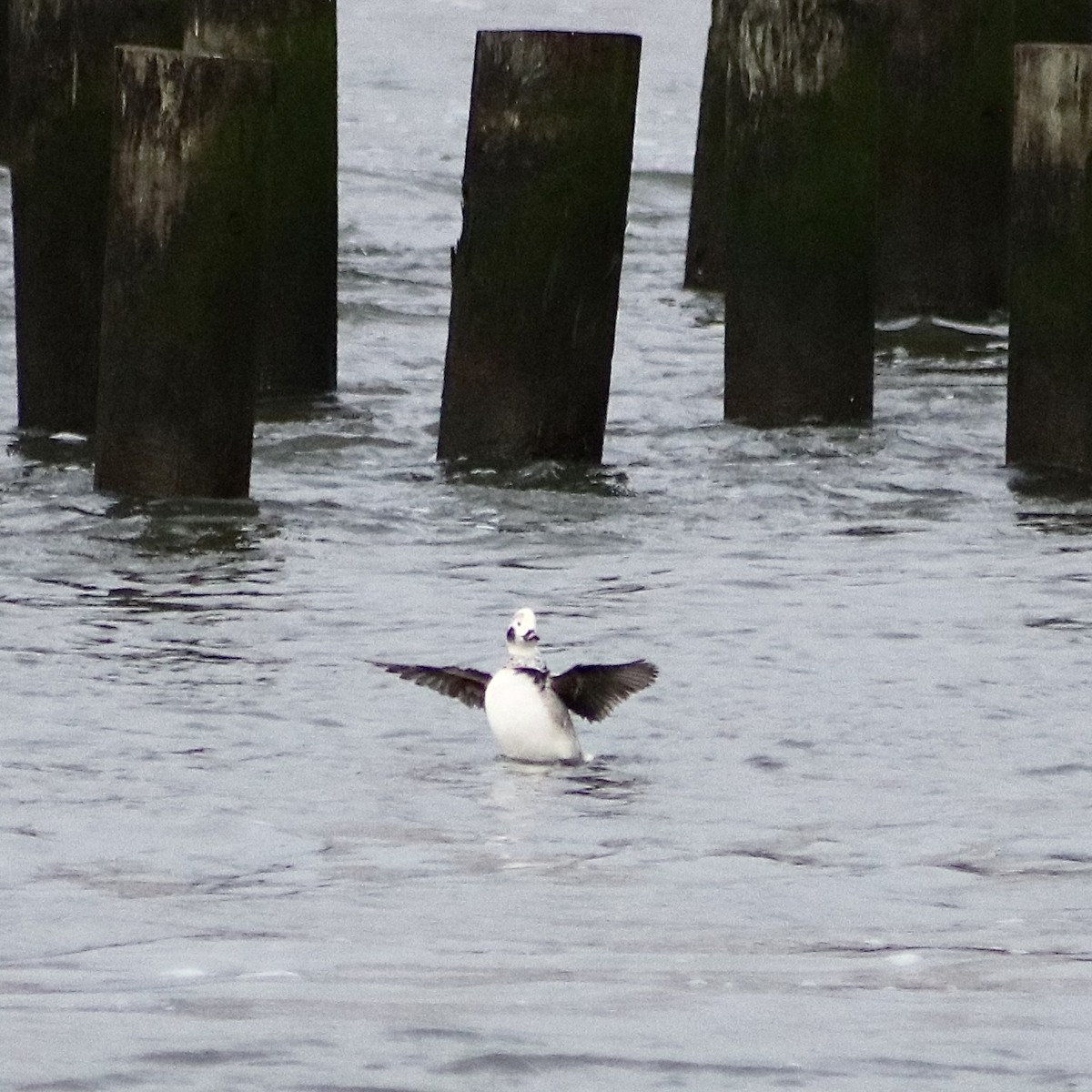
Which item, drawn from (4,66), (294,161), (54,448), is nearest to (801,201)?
(294,161)

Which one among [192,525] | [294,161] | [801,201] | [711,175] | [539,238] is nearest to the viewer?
[192,525]

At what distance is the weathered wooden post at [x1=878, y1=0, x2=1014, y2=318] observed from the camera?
14328 millimetres

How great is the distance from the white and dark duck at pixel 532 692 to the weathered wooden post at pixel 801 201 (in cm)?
456

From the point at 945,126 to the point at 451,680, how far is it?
769cm

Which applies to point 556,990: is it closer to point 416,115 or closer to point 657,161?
point 657,161

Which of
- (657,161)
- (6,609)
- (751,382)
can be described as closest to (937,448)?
(751,382)

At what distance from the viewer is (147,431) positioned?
10297 millimetres

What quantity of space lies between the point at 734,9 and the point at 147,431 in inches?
162

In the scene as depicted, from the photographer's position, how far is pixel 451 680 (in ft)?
24.2

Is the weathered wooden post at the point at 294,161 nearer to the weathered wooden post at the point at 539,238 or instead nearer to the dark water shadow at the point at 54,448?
the dark water shadow at the point at 54,448

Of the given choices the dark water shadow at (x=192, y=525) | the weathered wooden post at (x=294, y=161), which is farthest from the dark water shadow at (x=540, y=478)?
the weathered wooden post at (x=294, y=161)

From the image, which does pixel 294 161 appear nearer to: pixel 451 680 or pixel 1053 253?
pixel 1053 253

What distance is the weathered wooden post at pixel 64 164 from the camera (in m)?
11.0

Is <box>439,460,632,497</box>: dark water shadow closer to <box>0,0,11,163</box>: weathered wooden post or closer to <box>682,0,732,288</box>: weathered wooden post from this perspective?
<box>682,0,732,288</box>: weathered wooden post
